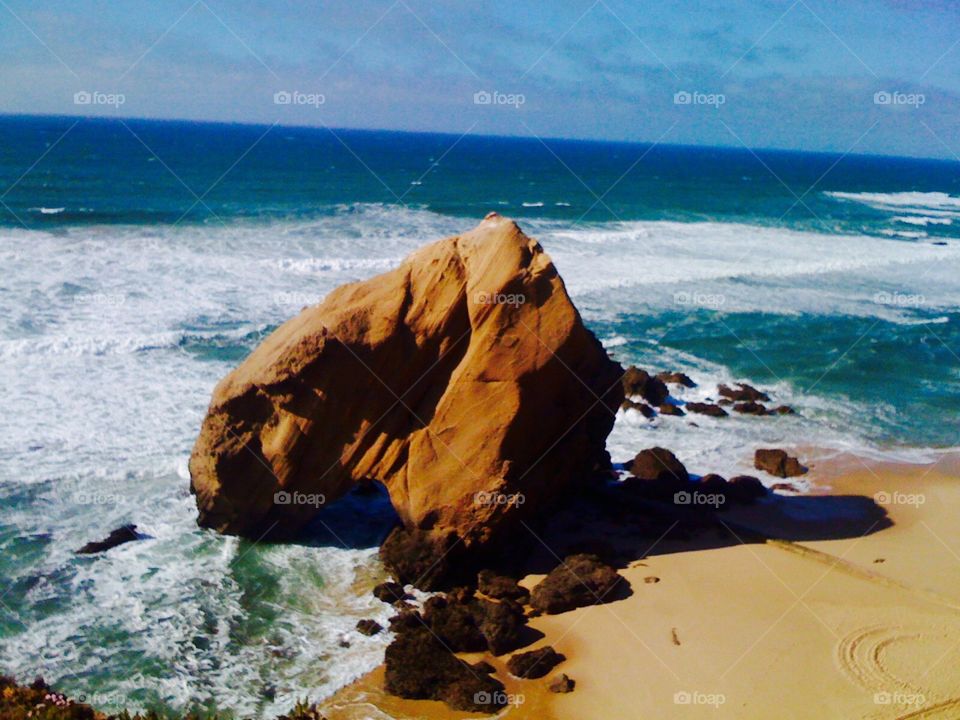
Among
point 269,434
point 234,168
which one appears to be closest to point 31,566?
point 269,434

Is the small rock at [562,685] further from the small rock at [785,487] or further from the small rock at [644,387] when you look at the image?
the small rock at [644,387]

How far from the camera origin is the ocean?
1209cm

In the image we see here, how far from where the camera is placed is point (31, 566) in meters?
13.4

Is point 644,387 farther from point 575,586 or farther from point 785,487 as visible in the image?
point 575,586

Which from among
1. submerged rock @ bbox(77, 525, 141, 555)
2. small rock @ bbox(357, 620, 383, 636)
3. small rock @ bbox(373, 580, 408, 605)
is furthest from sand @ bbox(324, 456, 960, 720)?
submerged rock @ bbox(77, 525, 141, 555)

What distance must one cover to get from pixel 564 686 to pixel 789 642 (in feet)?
10.9

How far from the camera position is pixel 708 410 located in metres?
21.2

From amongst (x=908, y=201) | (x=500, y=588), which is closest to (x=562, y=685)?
(x=500, y=588)

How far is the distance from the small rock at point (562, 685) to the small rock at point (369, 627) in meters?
2.52

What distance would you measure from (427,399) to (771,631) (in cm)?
591

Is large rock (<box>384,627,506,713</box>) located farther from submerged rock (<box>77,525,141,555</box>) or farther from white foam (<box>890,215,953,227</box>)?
white foam (<box>890,215,953,227</box>)

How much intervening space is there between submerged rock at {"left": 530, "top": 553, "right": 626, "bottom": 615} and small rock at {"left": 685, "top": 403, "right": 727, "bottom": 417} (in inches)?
347

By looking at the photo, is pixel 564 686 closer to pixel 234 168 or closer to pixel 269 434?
pixel 269 434

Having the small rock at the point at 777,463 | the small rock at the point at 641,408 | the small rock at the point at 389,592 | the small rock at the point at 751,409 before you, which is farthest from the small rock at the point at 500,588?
the small rock at the point at 751,409
